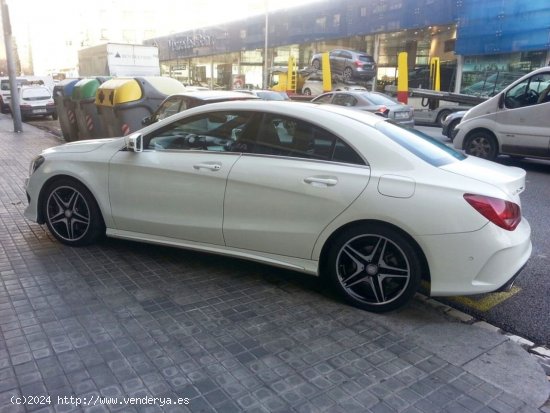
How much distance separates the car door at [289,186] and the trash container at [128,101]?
21.4 ft

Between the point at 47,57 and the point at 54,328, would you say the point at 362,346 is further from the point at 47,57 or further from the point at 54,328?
the point at 47,57

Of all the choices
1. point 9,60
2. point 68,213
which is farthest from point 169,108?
point 9,60

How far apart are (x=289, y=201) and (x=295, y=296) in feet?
2.51

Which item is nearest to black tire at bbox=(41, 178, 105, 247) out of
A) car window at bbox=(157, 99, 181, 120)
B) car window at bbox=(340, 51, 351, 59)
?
car window at bbox=(157, 99, 181, 120)

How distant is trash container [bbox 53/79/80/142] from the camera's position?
12.3 m

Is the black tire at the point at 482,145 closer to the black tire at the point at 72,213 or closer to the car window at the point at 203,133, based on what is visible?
the car window at the point at 203,133

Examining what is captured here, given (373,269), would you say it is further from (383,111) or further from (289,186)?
(383,111)

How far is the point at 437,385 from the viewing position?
114 inches

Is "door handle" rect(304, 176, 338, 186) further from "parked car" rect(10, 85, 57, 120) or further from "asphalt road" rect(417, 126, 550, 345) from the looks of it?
"parked car" rect(10, 85, 57, 120)

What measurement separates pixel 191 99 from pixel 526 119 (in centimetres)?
615

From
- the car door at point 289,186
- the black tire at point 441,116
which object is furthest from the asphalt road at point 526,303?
the black tire at point 441,116

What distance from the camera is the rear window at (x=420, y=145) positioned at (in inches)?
151

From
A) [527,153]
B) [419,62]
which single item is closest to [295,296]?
[527,153]

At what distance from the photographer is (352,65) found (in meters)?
26.7
